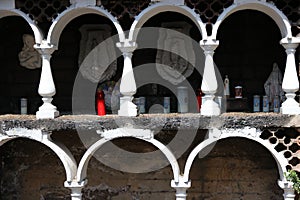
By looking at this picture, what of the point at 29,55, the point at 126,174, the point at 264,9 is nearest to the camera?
the point at 264,9

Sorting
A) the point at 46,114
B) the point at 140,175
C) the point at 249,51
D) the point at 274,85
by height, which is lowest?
the point at 140,175

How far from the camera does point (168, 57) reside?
834 centimetres

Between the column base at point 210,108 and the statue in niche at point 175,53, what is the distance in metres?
1.62

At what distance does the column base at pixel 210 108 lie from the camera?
679cm

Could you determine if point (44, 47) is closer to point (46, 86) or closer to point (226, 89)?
point (46, 86)

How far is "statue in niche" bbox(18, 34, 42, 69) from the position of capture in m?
8.66

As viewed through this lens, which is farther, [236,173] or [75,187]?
[236,173]

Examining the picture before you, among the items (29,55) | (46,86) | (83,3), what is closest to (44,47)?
(46,86)

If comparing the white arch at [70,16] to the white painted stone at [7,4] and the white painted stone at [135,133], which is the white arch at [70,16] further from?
the white painted stone at [135,133]

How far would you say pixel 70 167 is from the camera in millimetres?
7238

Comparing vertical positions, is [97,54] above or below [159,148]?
above

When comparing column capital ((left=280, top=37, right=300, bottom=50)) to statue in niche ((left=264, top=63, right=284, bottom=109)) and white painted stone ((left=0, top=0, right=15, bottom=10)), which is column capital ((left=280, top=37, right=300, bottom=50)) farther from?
white painted stone ((left=0, top=0, right=15, bottom=10))

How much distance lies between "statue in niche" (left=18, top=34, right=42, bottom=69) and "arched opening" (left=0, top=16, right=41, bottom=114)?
0.7 inches

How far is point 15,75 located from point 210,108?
4076 mm
